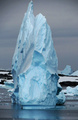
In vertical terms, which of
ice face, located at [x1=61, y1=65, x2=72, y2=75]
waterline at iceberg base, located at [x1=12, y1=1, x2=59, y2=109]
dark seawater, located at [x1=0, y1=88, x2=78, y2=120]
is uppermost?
ice face, located at [x1=61, y1=65, x2=72, y2=75]

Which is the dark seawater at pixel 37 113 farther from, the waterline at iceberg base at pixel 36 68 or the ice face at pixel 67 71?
the ice face at pixel 67 71

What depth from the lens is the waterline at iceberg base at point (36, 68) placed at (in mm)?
23047

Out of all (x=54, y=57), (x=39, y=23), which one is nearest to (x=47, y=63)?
(x=54, y=57)

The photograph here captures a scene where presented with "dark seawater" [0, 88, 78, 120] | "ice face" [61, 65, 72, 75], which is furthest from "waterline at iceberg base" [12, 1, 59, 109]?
"ice face" [61, 65, 72, 75]

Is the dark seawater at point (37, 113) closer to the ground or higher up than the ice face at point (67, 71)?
closer to the ground

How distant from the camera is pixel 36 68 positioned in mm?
23531

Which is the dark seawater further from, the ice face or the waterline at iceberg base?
the ice face

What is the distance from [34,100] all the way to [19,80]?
130cm

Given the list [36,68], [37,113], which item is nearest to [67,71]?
[36,68]

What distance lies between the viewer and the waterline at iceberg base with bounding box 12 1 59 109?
23.0 metres

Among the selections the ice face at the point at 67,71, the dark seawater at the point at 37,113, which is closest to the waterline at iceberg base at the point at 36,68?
the dark seawater at the point at 37,113

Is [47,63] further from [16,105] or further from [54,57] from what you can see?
[16,105]

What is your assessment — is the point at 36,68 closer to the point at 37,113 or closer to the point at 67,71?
the point at 37,113

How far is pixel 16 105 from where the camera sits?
2467 cm
